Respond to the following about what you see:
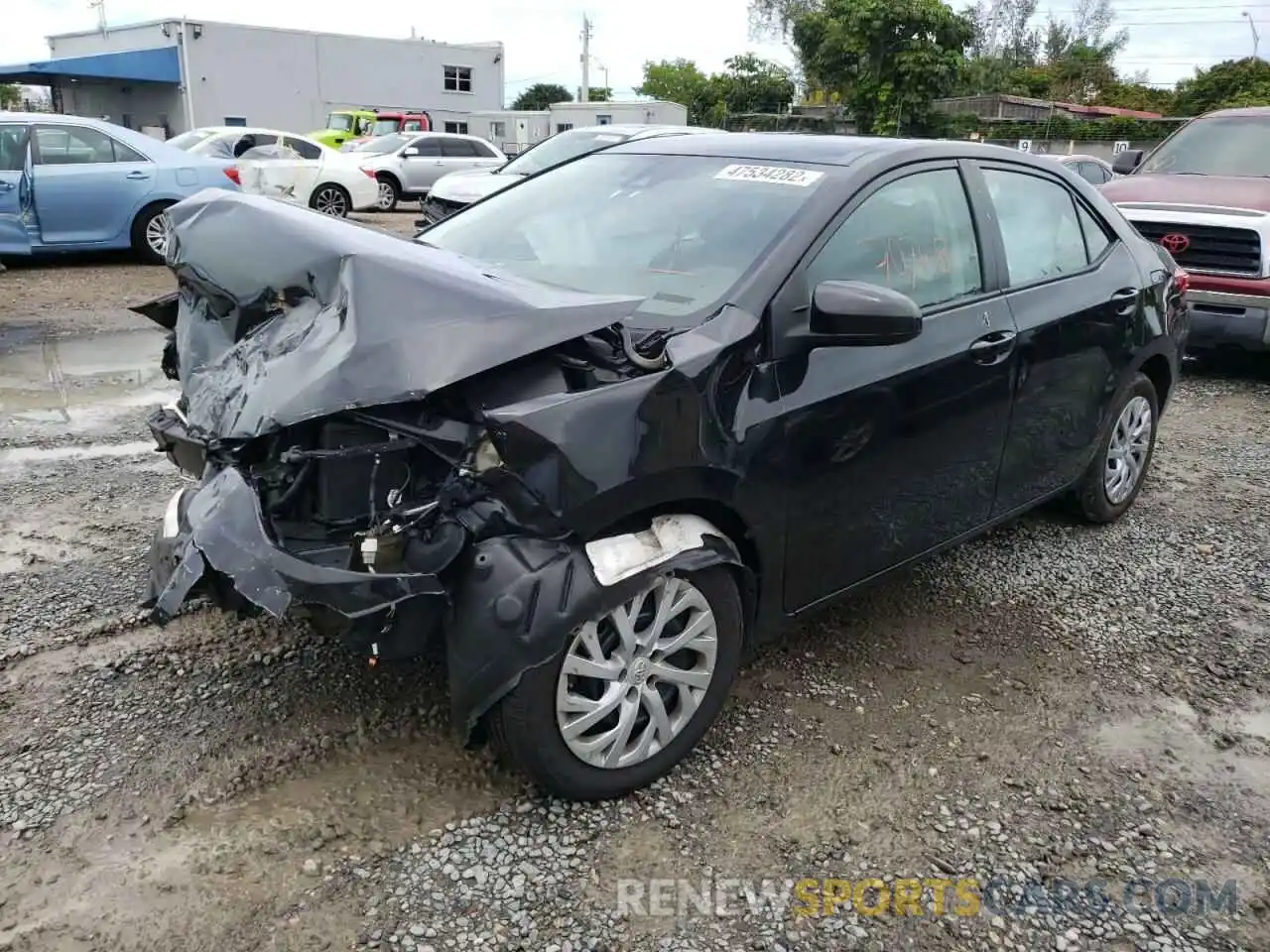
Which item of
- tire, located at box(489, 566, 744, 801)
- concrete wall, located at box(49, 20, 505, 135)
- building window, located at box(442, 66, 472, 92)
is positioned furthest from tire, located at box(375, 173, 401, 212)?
building window, located at box(442, 66, 472, 92)

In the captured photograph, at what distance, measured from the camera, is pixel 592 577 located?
2.55 meters

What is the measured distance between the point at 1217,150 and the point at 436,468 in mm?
8789

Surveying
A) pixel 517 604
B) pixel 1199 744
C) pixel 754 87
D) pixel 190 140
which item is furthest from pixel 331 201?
pixel 754 87

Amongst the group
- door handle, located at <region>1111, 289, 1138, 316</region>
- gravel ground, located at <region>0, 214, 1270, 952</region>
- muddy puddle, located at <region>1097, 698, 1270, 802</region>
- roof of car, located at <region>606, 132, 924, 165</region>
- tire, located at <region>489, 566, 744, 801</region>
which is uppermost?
roof of car, located at <region>606, 132, 924, 165</region>

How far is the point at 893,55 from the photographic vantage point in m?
36.0

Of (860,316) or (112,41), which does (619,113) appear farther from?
(860,316)

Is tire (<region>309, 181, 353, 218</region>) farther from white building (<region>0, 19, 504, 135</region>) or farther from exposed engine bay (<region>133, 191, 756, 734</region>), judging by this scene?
white building (<region>0, 19, 504, 135</region>)

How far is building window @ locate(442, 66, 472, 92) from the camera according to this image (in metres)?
41.7

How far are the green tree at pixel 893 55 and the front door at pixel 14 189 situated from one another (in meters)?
30.5

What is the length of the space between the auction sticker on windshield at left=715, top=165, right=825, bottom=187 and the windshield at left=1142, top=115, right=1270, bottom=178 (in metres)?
6.93

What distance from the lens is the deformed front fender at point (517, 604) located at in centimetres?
248

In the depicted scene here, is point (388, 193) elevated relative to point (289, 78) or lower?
lower

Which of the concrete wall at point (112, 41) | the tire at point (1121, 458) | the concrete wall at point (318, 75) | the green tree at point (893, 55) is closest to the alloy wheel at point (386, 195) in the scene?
the tire at point (1121, 458)

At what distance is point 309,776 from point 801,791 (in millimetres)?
1351
